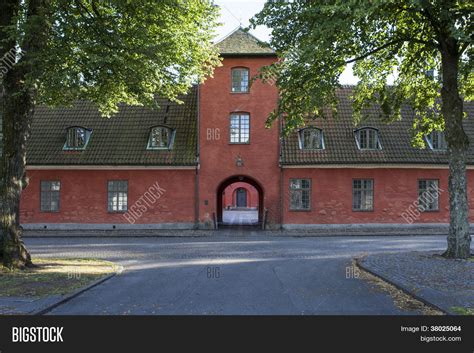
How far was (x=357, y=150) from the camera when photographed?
88.6 feet

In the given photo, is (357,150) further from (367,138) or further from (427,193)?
(427,193)

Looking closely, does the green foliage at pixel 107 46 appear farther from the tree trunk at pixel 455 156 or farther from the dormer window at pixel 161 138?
the dormer window at pixel 161 138

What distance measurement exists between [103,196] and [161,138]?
4.63 m

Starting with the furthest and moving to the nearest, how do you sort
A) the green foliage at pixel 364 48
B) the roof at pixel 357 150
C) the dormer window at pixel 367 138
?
the dormer window at pixel 367 138 < the roof at pixel 357 150 < the green foliage at pixel 364 48

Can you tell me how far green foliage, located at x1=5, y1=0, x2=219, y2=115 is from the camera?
36.4 ft

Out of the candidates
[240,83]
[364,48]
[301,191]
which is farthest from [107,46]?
[301,191]

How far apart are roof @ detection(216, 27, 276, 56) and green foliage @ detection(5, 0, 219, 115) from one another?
39.3 feet

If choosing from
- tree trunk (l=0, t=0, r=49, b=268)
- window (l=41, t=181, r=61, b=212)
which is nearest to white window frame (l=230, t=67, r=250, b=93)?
window (l=41, t=181, r=61, b=212)

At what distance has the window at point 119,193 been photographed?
2705 centimetres

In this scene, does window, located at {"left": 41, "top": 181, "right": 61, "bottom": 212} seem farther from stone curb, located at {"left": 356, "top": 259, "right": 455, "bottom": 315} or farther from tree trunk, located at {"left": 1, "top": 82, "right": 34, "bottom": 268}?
stone curb, located at {"left": 356, "top": 259, "right": 455, "bottom": 315}

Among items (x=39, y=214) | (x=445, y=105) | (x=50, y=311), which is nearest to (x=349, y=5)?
(x=445, y=105)

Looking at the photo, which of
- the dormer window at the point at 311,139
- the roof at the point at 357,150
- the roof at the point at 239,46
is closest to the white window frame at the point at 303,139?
the dormer window at the point at 311,139

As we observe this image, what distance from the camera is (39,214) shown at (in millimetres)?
27094

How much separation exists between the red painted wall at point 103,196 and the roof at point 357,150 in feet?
19.7
